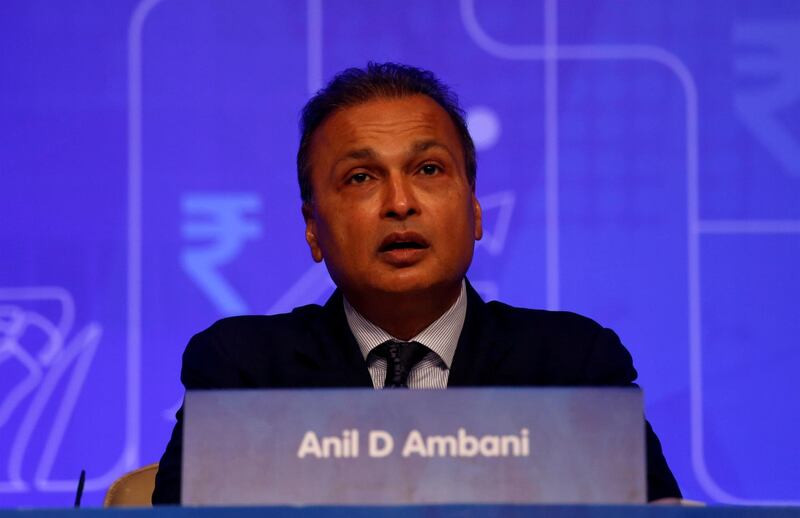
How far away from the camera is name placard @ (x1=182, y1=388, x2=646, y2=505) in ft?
3.25

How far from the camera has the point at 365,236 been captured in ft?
5.28

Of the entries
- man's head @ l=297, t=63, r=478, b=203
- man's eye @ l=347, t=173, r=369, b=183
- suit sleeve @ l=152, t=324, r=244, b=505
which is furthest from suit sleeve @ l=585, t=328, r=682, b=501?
suit sleeve @ l=152, t=324, r=244, b=505

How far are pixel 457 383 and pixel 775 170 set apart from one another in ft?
5.07

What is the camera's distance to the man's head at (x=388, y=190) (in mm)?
1600

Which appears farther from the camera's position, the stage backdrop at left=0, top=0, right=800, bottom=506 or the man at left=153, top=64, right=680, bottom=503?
the stage backdrop at left=0, top=0, right=800, bottom=506

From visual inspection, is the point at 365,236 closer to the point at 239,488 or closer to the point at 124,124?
the point at 239,488

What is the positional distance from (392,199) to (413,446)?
0.66 m

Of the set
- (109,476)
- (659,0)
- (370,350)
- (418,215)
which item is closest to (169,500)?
(370,350)

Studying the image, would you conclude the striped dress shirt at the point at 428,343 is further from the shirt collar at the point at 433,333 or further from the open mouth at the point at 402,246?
the open mouth at the point at 402,246

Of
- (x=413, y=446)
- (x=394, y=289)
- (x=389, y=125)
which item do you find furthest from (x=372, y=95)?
(x=413, y=446)

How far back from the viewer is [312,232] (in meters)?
1.80

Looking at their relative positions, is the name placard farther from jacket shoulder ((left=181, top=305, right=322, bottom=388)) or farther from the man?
jacket shoulder ((left=181, top=305, right=322, bottom=388))

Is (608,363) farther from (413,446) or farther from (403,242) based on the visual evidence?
(413,446)

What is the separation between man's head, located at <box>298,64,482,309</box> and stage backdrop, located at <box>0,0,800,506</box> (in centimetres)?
101
